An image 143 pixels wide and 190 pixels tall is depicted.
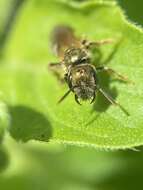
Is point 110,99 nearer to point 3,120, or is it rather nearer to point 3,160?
point 3,120

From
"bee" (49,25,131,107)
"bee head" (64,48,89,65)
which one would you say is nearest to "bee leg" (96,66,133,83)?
"bee" (49,25,131,107)

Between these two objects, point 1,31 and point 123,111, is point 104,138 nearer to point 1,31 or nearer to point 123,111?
point 123,111

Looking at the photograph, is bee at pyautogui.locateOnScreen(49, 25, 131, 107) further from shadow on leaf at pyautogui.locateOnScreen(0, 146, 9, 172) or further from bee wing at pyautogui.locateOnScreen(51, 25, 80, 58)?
shadow on leaf at pyautogui.locateOnScreen(0, 146, 9, 172)

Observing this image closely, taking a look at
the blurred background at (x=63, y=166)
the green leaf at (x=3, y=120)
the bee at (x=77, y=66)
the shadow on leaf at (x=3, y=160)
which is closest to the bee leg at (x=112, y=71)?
the bee at (x=77, y=66)

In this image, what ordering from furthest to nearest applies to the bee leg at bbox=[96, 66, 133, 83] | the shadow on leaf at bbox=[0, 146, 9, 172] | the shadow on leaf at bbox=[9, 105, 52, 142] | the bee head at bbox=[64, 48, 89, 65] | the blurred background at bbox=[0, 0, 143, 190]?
the blurred background at bbox=[0, 0, 143, 190] < the shadow on leaf at bbox=[0, 146, 9, 172] < the bee head at bbox=[64, 48, 89, 65] < the bee leg at bbox=[96, 66, 133, 83] < the shadow on leaf at bbox=[9, 105, 52, 142]

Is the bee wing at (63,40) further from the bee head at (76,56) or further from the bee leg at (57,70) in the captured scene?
the bee head at (76,56)
